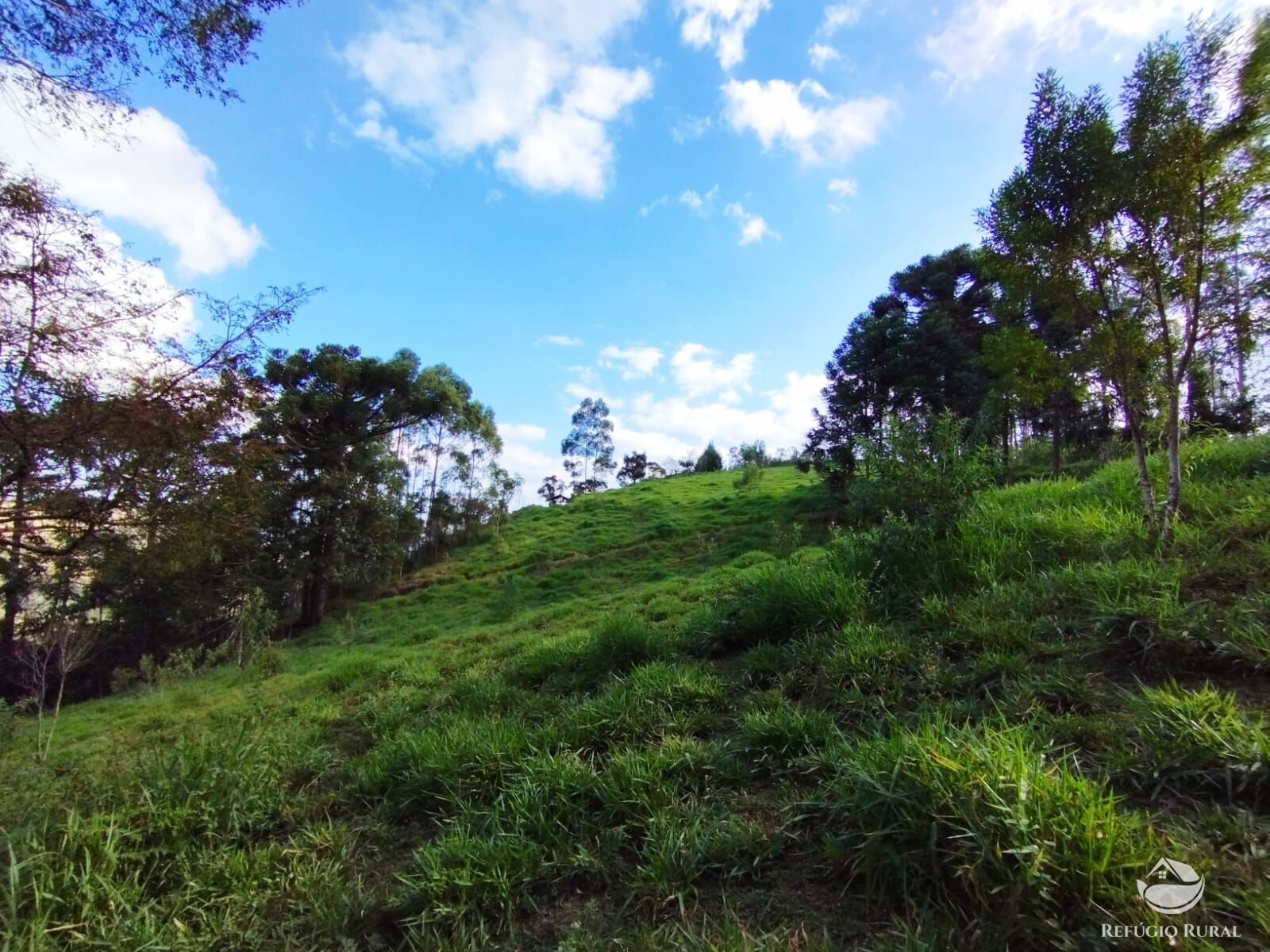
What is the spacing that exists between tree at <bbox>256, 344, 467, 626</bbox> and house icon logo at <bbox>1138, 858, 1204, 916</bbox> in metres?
21.9

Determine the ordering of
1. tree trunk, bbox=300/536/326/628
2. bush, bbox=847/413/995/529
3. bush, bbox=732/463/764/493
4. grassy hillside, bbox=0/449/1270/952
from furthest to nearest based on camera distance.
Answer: bush, bbox=732/463/764/493 < tree trunk, bbox=300/536/326/628 < bush, bbox=847/413/995/529 < grassy hillside, bbox=0/449/1270/952

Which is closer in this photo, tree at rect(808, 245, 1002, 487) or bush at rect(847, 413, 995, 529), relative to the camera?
bush at rect(847, 413, 995, 529)

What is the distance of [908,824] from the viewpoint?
213 centimetres

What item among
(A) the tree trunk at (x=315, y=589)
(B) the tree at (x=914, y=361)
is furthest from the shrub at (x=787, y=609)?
(A) the tree trunk at (x=315, y=589)

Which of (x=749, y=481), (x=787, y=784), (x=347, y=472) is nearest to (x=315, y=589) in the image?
(x=347, y=472)

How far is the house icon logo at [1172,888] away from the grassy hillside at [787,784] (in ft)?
0.10

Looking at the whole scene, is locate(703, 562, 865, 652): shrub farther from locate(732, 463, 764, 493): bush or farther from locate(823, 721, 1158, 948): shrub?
locate(732, 463, 764, 493): bush

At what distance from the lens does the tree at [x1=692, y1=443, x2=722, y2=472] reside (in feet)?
167

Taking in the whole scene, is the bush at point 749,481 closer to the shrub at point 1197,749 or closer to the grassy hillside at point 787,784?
the grassy hillside at point 787,784

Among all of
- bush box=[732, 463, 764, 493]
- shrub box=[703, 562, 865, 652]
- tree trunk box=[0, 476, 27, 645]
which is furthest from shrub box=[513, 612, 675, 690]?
bush box=[732, 463, 764, 493]

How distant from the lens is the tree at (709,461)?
51.0 metres

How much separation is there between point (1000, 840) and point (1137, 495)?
5.68 m

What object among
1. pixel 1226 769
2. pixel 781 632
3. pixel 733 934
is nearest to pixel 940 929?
pixel 733 934

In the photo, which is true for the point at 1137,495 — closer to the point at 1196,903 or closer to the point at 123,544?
the point at 1196,903
